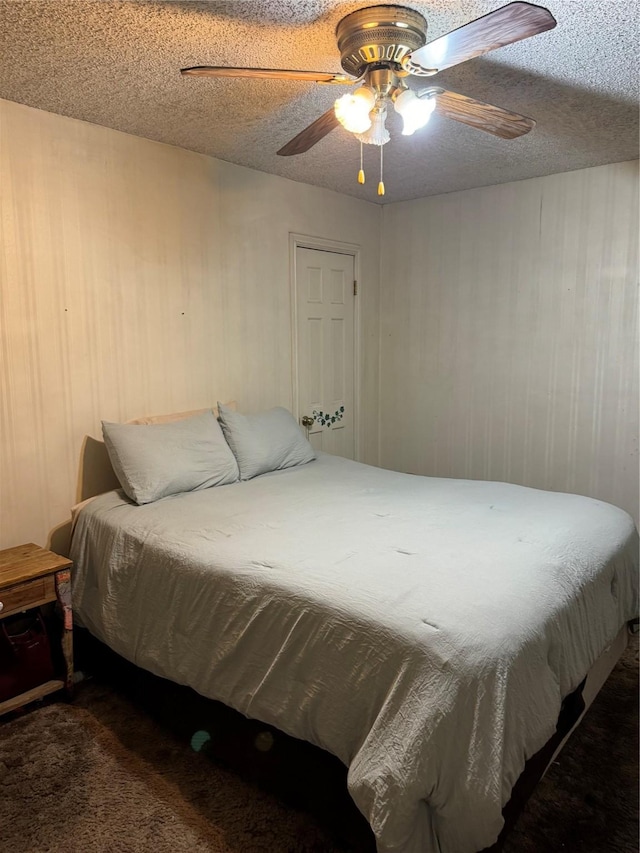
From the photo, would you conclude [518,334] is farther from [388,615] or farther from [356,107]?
[388,615]

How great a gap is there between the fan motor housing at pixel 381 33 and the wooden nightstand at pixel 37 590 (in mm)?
2091

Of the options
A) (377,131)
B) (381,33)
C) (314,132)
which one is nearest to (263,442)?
(314,132)

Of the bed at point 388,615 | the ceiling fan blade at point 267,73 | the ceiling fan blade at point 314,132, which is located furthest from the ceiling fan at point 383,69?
the bed at point 388,615

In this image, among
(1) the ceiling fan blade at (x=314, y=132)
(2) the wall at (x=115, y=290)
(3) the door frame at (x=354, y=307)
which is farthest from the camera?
(3) the door frame at (x=354, y=307)

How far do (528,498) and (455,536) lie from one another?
630 mm

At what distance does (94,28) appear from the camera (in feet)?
5.90

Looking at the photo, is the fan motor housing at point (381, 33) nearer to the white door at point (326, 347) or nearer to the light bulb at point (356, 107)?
the light bulb at point (356, 107)

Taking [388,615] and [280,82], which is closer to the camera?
[388,615]

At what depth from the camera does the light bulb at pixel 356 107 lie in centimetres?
171

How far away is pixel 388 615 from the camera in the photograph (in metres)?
1.53

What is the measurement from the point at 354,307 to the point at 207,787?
3149 mm

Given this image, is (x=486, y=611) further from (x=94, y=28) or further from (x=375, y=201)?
(x=375, y=201)

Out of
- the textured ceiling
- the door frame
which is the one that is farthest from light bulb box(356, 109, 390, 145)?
the door frame

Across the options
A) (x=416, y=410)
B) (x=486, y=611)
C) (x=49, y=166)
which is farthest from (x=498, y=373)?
(x=49, y=166)
